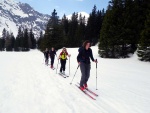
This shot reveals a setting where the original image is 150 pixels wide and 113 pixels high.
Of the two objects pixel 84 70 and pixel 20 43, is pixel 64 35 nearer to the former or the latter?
pixel 20 43

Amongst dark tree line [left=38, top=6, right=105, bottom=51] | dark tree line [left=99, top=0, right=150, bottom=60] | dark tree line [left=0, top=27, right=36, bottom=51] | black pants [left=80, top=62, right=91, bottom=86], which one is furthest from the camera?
dark tree line [left=0, top=27, right=36, bottom=51]

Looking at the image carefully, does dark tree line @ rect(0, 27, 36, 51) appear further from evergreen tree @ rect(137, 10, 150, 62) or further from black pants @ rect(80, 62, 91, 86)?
black pants @ rect(80, 62, 91, 86)

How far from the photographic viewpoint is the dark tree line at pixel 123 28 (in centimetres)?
2776

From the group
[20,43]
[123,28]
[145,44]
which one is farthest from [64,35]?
[20,43]

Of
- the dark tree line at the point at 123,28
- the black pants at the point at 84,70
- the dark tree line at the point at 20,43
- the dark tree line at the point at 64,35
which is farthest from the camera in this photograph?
the dark tree line at the point at 20,43

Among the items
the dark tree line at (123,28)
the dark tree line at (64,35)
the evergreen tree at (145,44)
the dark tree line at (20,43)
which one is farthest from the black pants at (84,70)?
the dark tree line at (20,43)

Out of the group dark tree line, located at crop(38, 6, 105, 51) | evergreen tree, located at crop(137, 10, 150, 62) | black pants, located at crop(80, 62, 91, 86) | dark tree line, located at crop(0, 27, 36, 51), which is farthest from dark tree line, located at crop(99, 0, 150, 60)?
dark tree line, located at crop(0, 27, 36, 51)

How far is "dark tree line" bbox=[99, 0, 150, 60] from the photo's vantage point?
27763 mm

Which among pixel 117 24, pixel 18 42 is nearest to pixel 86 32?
pixel 117 24

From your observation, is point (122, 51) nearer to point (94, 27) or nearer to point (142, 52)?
point (142, 52)

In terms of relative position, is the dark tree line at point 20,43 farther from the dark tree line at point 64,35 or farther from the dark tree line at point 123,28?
the dark tree line at point 123,28

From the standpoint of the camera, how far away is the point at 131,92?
31.1ft

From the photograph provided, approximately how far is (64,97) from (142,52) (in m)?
15.9

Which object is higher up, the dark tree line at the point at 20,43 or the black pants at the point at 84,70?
the dark tree line at the point at 20,43
